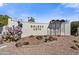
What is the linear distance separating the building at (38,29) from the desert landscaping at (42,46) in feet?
0.27

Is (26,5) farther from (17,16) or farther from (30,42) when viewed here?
(30,42)

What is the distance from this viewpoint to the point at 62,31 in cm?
592

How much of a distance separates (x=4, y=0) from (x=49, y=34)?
1.08 meters

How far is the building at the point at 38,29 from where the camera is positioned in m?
5.88

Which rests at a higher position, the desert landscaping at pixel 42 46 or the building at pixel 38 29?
the building at pixel 38 29

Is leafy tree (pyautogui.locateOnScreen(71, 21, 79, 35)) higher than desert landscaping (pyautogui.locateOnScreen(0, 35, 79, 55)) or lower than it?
higher

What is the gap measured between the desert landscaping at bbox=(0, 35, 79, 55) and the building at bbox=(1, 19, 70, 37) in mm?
81

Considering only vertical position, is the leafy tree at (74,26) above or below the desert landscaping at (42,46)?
above

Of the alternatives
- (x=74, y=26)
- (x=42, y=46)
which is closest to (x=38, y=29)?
(x=42, y=46)

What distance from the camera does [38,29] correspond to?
5.88 meters

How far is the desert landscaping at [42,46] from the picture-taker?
5855mm

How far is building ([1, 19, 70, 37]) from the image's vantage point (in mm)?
5875
